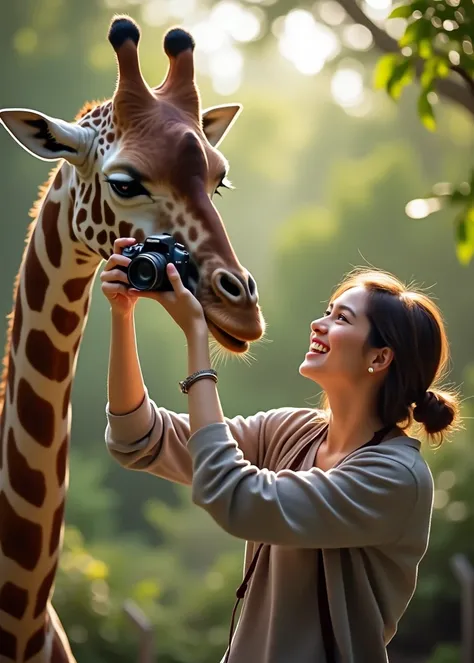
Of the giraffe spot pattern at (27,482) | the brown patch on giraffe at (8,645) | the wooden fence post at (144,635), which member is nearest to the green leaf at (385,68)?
the giraffe spot pattern at (27,482)

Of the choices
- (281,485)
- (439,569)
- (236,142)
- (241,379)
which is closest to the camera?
(281,485)

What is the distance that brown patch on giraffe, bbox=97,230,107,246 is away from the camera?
4.67 feet

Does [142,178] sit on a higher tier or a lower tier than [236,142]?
lower

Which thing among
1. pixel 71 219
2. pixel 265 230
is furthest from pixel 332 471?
pixel 265 230

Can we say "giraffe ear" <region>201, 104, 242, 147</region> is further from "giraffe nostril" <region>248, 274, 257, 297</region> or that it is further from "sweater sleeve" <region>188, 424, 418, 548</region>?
"sweater sleeve" <region>188, 424, 418, 548</region>

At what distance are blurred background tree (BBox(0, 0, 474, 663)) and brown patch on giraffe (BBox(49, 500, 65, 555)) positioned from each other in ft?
6.26

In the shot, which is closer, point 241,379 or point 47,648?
point 47,648

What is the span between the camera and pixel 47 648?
1.55 metres

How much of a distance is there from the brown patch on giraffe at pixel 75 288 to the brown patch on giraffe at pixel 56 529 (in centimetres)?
34

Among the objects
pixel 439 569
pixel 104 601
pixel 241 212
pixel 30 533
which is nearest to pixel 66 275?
pixel 30 533

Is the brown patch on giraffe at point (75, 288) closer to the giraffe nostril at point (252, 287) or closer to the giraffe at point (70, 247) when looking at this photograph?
the giraffe at point (70, 247)

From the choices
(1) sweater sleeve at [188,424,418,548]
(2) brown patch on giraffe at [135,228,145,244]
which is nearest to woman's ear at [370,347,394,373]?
(1) sweater sleeve at [188,424,418,548]

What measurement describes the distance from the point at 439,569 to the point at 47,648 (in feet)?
8.17

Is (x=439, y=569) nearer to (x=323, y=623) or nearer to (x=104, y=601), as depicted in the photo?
(x=104, y=601)
